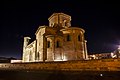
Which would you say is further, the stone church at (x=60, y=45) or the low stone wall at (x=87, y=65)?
the stone church at (x=60, y=45)

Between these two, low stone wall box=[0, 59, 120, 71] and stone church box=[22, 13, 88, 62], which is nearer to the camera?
low stone wall box=[0, 59, 120, 71]

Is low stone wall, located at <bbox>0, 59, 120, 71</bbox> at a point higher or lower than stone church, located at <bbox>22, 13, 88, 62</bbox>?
lower

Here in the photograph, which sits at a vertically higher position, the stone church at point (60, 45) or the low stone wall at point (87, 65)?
the stone church at point (60, 45)

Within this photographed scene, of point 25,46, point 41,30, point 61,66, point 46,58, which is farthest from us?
point 25,46

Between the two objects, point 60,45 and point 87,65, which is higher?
point 60,45

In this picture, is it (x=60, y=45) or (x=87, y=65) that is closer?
(x=87, y=65)

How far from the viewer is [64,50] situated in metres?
22.6

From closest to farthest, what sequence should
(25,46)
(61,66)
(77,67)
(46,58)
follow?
(77,67) < (61,66) < (46,58) < (25,46)

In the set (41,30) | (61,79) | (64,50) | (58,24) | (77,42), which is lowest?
(61,79)

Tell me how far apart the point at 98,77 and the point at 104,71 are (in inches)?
52.5

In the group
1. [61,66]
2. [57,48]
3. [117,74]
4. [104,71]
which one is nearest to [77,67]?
[61,66]

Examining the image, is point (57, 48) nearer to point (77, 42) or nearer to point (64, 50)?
point (64, 50)

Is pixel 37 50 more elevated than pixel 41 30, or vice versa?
pixel 41 30

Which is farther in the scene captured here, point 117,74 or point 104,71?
point 104,71
